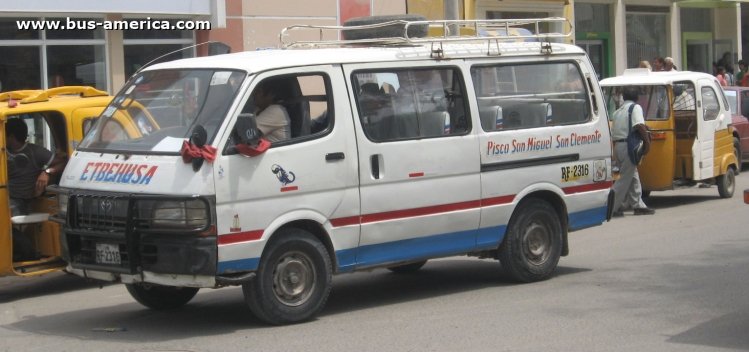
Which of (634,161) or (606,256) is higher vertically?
(634,161)

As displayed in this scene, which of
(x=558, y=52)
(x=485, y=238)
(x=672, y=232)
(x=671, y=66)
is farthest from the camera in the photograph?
(x=671, y=66)

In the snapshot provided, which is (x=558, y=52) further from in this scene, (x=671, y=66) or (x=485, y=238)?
(x=671, y=66)

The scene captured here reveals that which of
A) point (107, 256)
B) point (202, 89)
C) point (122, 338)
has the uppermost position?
point (202, 89)

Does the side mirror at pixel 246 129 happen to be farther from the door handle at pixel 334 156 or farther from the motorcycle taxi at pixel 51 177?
the motorcycle taxi at pixel 51 177

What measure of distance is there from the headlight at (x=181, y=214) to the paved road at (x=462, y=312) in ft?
2.83

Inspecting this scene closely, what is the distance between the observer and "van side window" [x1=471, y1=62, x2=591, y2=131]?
9953mm

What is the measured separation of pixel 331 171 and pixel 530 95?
249cm

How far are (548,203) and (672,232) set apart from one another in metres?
3.83

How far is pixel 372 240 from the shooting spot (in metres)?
9.05

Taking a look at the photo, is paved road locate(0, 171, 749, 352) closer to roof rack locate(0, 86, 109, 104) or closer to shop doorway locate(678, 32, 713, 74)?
roof rack locate(0, 86, 109, 104)

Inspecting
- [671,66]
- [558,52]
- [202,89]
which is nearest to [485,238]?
[558,52]

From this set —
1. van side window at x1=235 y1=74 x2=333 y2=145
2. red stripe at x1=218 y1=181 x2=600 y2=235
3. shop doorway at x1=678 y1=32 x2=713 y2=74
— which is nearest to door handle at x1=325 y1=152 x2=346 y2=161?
van side window at x1=235 y1=74 x2=333 y2=145

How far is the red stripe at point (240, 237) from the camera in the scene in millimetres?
8047

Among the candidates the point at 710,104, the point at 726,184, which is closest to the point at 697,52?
the point at 726,184
